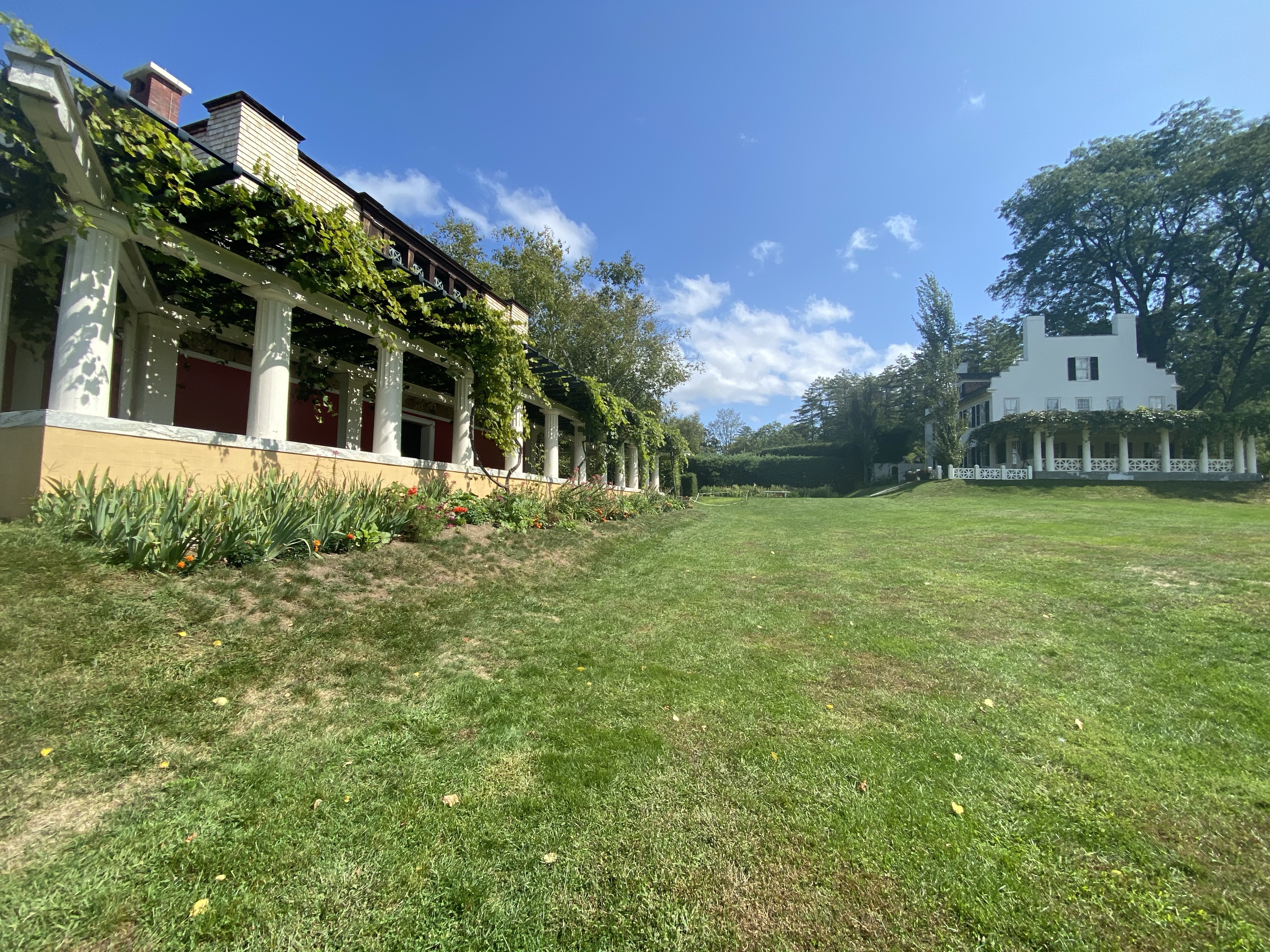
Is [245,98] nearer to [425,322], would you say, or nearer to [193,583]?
[425,322]

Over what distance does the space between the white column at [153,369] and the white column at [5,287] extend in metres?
1.70

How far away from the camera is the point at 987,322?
45.6 metres

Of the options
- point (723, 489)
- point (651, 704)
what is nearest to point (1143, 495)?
point (723, 489)

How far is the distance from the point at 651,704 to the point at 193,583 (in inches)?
136

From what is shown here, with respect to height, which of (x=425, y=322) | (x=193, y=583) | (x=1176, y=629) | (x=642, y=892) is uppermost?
(x=425, y=322)

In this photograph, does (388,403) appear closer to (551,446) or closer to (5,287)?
(5,287)

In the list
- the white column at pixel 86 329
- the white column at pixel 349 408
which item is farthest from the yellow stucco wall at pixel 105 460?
the white column at pixel 349 408

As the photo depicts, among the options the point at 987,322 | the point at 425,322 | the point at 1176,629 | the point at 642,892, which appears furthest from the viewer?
the point at 987,322

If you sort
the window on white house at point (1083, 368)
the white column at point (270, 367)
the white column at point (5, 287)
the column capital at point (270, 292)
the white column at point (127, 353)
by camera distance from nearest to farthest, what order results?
1. the white column at point (5, 287)
2. the white column at point (270, 367)
3. the column capital at point (270, 292)
4. the white column at point (127, 353)
5. the window on white house at point (1083, 368)

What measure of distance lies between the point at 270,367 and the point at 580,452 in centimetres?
1006

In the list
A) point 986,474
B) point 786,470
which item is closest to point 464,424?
point 986,474

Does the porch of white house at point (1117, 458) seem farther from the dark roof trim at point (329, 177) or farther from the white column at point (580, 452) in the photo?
the dark roof trim at point (329, 177)

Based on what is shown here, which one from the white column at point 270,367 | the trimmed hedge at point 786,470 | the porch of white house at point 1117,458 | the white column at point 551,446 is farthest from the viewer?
the trimmed hedge at point 786,470

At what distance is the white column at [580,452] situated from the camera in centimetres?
1486
